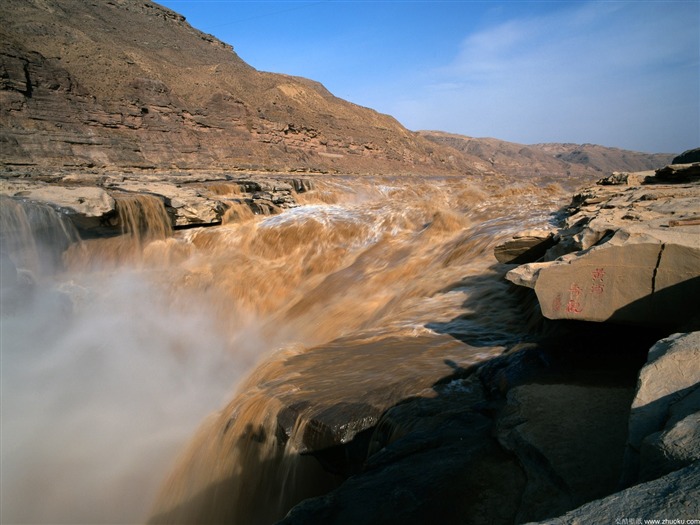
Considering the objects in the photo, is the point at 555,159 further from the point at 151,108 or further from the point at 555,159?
the point at 151,108

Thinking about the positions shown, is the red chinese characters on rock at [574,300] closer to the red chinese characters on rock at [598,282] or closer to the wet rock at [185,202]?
the red chinese characters on rock at [598,282]

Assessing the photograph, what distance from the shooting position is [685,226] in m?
2.93

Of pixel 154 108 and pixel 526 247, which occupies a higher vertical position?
pixel 154 108

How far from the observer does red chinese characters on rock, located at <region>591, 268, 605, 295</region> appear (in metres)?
2.64

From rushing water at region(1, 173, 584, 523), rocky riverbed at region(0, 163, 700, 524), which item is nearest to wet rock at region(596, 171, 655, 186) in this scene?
rushing water at region(1, 173, 584, 523)

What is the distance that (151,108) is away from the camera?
24609 mm

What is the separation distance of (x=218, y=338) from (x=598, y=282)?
5926 mm

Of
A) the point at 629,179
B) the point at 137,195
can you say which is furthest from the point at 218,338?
the point at 629,179

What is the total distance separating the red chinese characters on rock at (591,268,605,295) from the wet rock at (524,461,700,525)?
1760 mm

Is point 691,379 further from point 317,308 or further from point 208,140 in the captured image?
point 208,140

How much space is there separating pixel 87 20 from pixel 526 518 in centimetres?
4296

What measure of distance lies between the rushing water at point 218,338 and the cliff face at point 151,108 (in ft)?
37.3

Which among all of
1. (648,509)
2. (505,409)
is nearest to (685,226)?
(505,409)

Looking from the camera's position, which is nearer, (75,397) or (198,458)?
(198,458)
